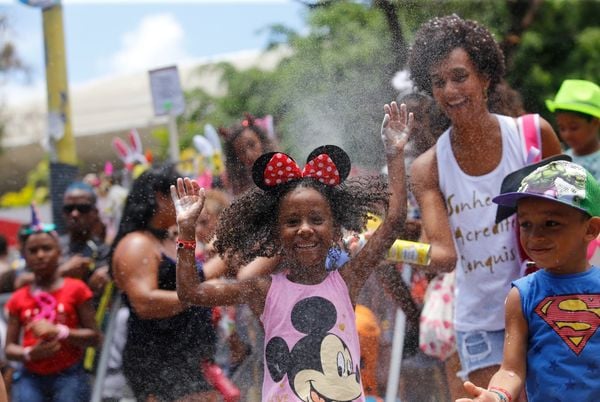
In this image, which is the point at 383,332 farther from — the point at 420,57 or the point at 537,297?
the point at 537,297

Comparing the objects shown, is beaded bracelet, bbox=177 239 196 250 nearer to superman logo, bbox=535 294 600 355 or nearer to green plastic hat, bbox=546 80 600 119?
superman logo, bbox=535 294 600 355

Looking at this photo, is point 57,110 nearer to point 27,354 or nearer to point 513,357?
point 27,354

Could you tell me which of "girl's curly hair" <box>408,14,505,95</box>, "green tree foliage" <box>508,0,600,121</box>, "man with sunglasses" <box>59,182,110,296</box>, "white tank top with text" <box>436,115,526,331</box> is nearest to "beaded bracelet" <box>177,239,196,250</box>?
"white tank top with text" <box>436,115,526,331</box>

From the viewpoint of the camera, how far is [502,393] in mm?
2951

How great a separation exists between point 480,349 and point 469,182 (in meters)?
0.67

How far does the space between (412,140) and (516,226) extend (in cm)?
72

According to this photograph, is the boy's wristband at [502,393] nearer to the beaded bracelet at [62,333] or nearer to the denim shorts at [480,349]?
the denim shorts at [480,349]

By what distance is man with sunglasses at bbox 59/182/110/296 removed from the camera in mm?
6039

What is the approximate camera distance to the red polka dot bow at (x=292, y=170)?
3621 mm

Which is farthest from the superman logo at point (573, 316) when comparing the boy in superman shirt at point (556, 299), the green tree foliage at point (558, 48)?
the green tree foliage at point (558, 48)

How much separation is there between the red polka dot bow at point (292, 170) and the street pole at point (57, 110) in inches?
150

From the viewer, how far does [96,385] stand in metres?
5.33

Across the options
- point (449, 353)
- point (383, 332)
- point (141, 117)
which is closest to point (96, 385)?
point (383, 332)

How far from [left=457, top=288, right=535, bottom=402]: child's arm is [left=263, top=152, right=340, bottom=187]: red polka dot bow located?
83 centimetres
